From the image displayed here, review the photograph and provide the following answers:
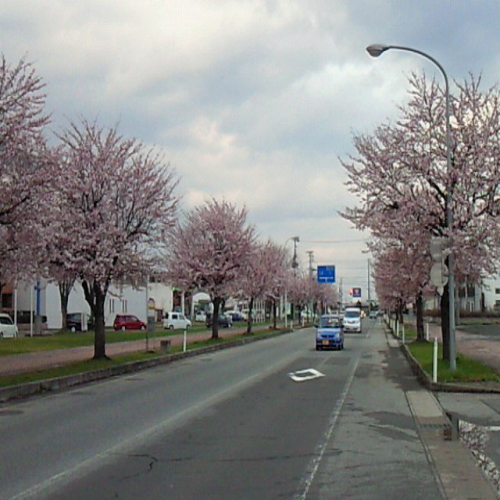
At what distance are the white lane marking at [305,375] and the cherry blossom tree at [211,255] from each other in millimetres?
19994

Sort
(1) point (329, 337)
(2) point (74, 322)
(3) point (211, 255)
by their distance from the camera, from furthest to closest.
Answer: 1. (2) point (74, 322)
2. (3) point (211, 255)
3. (1) point (329, 337)

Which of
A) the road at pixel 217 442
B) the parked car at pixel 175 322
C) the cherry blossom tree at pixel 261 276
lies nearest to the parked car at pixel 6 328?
the cherry blossom tree at pixel 261 276

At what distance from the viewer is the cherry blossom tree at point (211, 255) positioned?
45.7 meters

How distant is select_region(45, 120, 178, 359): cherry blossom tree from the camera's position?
25375 millimetres

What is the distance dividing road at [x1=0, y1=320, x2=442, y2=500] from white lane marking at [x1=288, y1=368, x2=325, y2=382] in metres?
1.16

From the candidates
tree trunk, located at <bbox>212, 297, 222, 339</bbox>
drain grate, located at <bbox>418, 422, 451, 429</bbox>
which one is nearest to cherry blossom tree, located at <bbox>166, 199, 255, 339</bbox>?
tree trunk, located at <bbox>212, 297, 222, 339</bbox>

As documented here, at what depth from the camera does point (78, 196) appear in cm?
2603

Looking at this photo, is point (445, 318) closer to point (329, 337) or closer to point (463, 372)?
point (463, 372)

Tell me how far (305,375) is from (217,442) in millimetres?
12807

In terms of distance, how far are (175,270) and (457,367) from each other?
25298mm

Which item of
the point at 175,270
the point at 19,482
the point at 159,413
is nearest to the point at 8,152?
the point at 159,413

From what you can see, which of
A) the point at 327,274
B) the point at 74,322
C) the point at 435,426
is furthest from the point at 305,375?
the point at 327,274

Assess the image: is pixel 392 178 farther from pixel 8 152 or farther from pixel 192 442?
pixel 192 442

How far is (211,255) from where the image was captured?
1811 inches
